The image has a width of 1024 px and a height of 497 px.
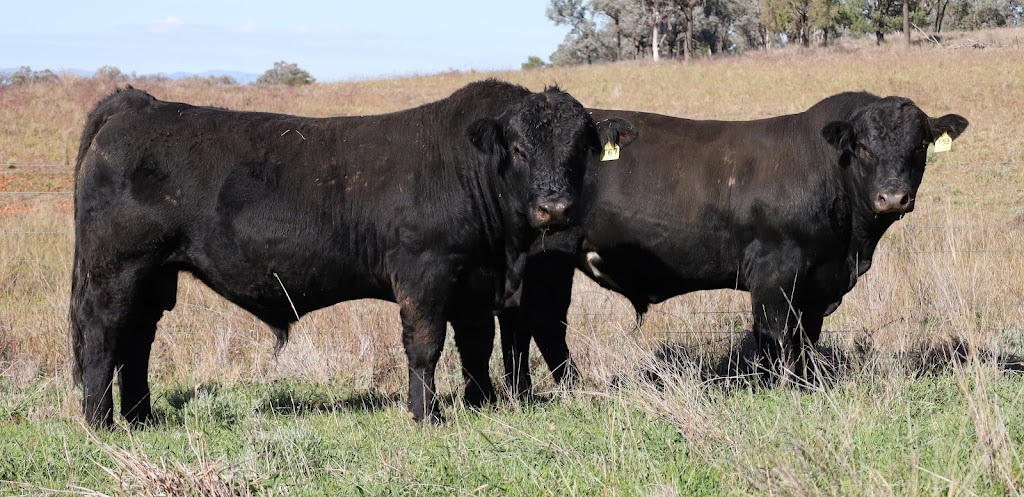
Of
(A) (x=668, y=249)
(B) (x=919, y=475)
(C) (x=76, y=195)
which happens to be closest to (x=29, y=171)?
(C) (x=76, y=195)

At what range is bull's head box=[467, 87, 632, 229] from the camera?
5961 millimetres

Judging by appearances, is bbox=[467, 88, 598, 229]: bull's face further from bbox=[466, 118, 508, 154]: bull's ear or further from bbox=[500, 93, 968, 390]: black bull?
bbox=[500, 93, 968, 390]: black bull

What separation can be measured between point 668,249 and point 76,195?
4057 mm

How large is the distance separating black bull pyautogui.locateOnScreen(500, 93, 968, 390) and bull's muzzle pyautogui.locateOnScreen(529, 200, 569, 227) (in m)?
1.10

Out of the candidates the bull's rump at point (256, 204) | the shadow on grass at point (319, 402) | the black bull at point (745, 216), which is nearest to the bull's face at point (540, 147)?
the bull's rump at point (256, 204)

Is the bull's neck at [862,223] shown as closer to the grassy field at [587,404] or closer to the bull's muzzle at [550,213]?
the grassy field at [587,404]

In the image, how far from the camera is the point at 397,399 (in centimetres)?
711

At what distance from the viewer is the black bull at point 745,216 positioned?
6.89 m

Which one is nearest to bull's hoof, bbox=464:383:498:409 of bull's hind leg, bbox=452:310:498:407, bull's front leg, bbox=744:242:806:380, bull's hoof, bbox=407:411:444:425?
bull's hind leg, bbox=452:310:498:407

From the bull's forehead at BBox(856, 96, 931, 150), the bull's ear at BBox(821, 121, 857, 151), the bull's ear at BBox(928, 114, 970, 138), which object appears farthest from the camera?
the bull's ear at BBox(928, 114, 970, 138)

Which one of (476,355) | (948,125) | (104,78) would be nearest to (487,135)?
(476,355)

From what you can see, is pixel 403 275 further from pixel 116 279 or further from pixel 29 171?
pixel 29 171

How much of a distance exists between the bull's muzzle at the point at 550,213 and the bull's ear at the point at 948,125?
3.03m

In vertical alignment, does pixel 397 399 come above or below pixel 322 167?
below
